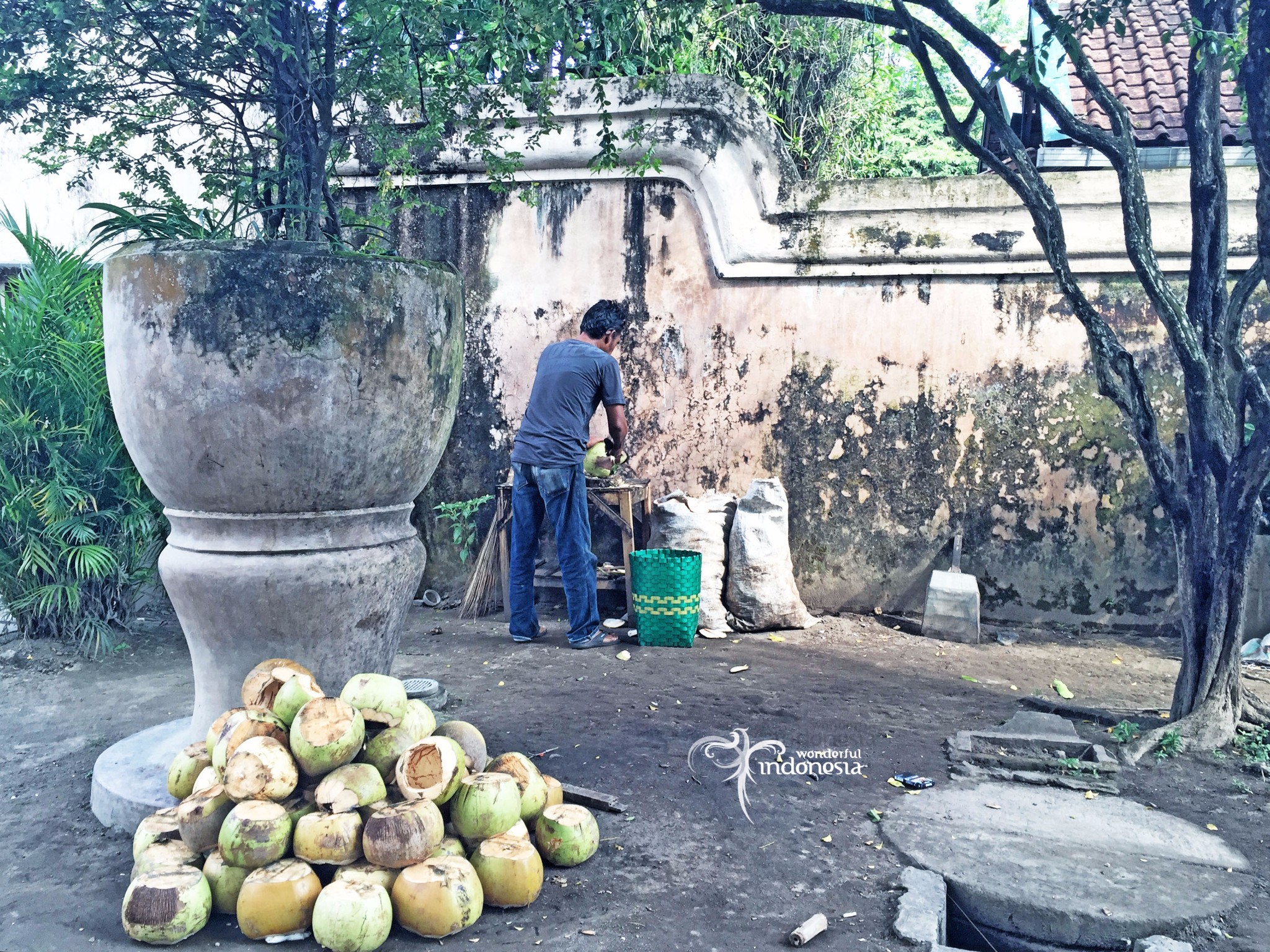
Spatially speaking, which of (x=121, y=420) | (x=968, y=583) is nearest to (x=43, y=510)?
(x=121, y=420)

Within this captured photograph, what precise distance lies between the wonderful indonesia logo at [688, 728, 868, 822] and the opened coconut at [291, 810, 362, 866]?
129 centimetres

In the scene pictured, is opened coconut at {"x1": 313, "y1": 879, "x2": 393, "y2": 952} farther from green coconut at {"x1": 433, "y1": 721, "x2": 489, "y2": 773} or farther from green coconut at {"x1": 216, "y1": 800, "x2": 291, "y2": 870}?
green coconut at {"x1": 433, "y1": 721, "x2": 489, "y2": 773}

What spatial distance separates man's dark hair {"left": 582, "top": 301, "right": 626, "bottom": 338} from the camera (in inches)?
196

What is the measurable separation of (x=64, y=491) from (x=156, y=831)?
2.84 metres

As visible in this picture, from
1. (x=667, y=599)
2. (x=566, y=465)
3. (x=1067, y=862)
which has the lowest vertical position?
(x=1067, y=862)

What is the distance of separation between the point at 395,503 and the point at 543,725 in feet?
3.87

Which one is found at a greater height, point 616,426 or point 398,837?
point 616,426

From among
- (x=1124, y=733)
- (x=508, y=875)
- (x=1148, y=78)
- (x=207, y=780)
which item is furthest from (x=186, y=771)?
(x=1148, y=78)

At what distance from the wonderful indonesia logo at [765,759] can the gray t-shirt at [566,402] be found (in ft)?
6.16

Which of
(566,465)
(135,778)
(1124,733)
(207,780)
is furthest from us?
(566,465)

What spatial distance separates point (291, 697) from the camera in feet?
7.88

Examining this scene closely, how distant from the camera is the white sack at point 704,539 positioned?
527 cm

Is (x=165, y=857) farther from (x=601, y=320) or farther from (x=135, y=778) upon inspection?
(x=601, y=320)

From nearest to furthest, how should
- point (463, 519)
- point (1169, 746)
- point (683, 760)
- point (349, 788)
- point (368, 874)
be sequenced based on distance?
point (368, 874)
point (349, 788)
point (683, 760)
point (1169, 746)
point (463, 519)
